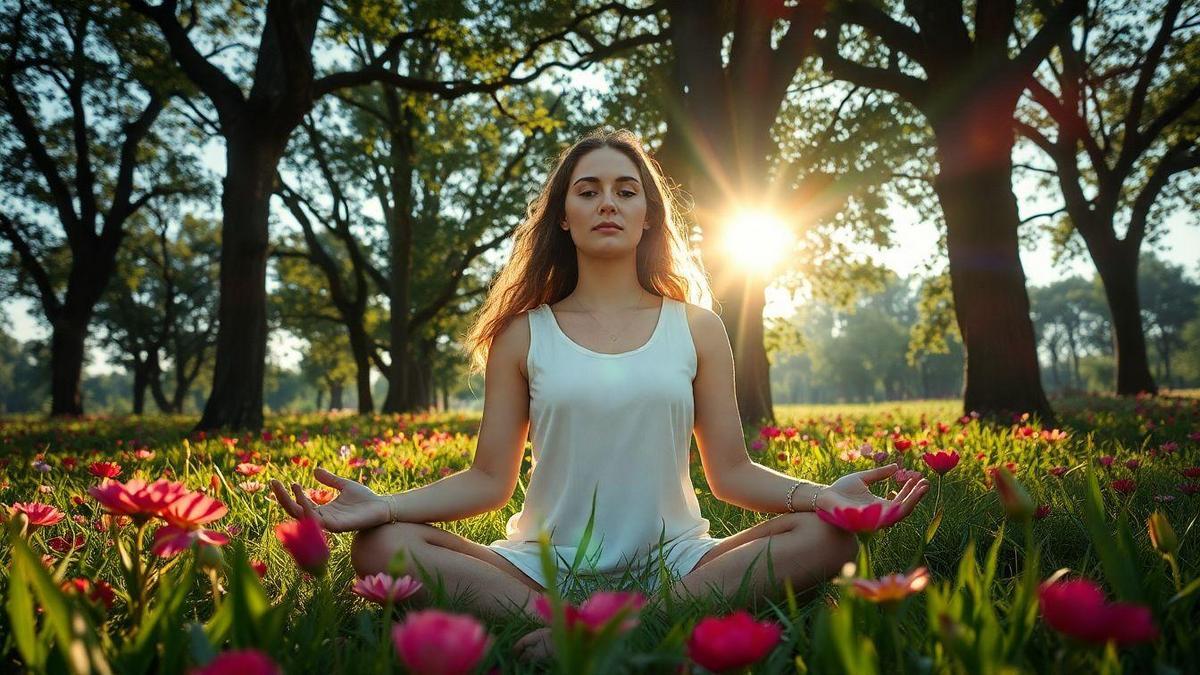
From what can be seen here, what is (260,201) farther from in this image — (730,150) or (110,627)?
(110,627)

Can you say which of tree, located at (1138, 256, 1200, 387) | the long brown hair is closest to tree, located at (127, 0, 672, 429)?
the long brown hair

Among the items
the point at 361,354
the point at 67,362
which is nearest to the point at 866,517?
the point at 361,354

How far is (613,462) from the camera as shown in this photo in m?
2.38

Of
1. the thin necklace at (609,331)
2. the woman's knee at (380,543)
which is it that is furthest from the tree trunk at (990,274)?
the woman's knee at (380,543)

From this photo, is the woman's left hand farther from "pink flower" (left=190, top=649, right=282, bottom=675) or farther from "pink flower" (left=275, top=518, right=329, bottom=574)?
"pink flower" (left=190, top=649, right=282, bottom=675)

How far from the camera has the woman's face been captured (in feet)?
8.52

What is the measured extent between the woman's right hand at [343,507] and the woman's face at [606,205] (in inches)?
46.4

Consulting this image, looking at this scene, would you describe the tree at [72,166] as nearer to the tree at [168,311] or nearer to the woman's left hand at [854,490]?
the tree at [168,311]

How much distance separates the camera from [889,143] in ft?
46.2

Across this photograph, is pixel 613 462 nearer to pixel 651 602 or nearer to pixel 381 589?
pixel 651 602

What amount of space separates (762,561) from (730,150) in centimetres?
756

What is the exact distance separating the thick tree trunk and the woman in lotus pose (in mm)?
16706

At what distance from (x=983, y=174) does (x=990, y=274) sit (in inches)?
48.1

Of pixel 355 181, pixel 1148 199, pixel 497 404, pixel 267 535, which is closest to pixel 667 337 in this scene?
pixel 497 404
